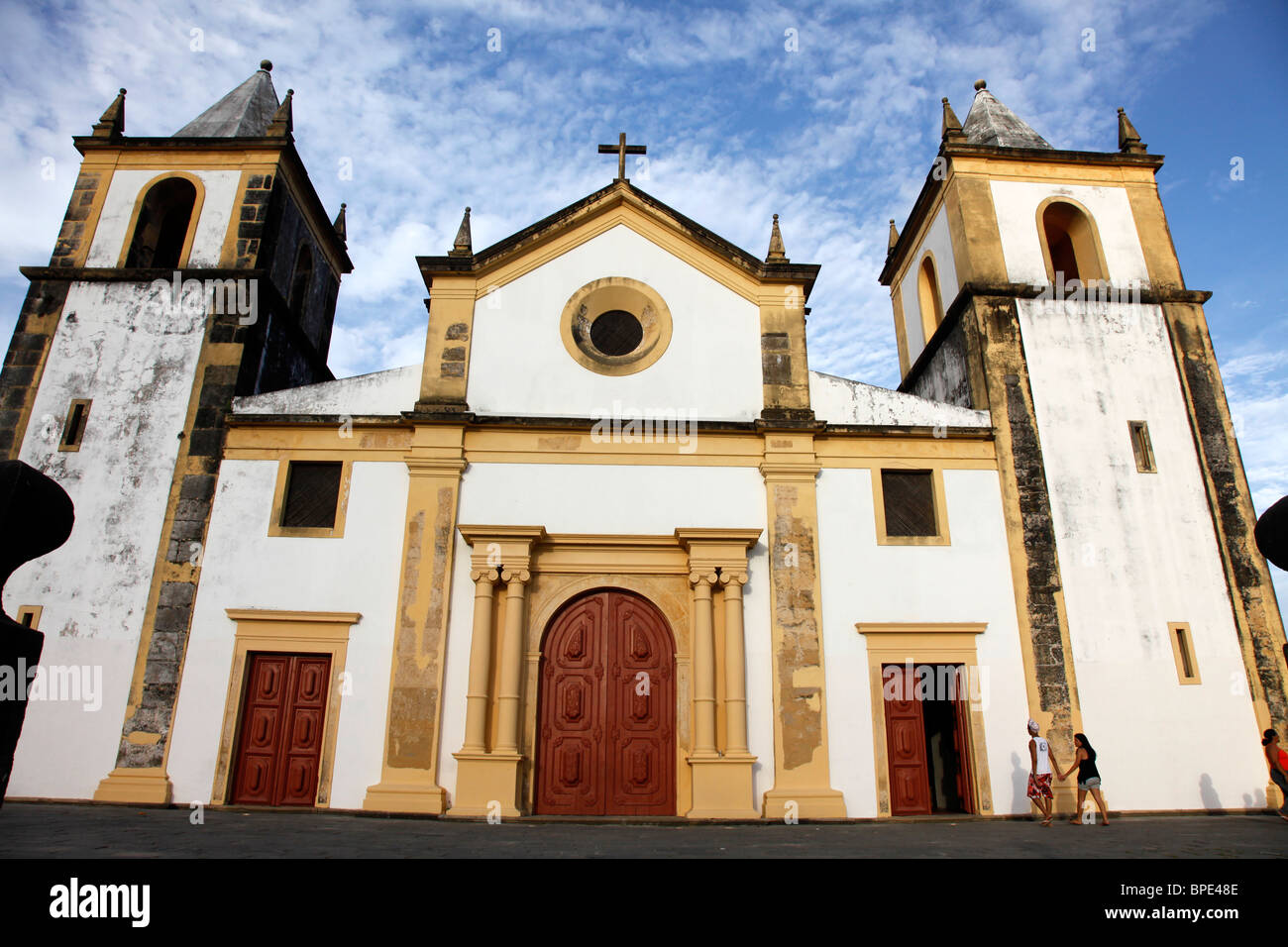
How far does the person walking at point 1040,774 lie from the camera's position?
1102 centimetres

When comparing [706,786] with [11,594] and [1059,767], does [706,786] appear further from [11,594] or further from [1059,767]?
[11,594]

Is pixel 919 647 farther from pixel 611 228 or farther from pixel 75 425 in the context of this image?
pixel 75 425

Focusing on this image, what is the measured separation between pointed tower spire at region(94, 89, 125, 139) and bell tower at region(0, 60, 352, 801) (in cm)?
3

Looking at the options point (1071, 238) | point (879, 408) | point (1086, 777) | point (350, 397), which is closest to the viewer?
point (1086, 777)

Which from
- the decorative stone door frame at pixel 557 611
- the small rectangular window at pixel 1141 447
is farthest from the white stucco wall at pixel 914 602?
the small rectangular window at pixel 1141 447

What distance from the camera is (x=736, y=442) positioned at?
13.2 metres

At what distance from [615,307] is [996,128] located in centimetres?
948

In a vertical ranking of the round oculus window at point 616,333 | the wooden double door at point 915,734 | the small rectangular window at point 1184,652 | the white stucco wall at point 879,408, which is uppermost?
the round oculus window at point 616,333

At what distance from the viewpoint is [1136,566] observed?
12.9m

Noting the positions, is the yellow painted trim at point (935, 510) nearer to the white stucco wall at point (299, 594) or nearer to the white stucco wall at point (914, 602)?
the white stucco wall at point (914, 602)

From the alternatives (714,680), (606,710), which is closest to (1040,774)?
(714,680)

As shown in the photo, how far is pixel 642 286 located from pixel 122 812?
431 inches

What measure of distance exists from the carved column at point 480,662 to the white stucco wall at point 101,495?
196 inches

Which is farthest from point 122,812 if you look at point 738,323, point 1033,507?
point 1033,507
